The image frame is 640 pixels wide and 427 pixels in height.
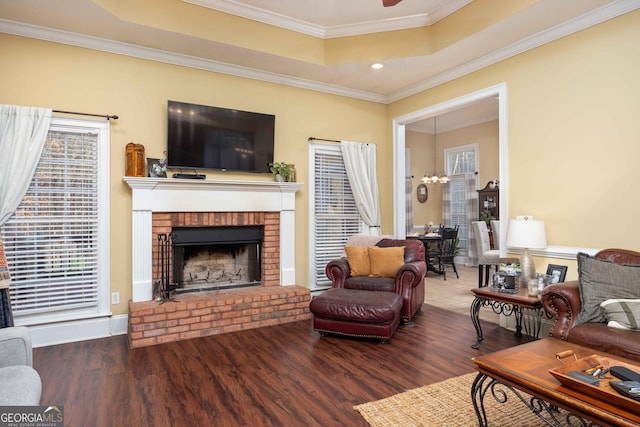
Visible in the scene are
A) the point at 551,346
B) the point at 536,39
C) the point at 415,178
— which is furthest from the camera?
the point at 415,178

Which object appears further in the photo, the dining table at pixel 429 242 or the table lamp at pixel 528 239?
the dining table at pixel 429 242

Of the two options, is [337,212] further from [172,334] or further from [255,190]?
[172,334]

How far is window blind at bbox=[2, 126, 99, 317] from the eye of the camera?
11.6ft

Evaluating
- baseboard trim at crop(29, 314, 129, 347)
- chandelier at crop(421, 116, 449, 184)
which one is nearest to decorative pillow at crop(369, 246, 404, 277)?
baseboard trim at crop(29, 314, 129, 347)

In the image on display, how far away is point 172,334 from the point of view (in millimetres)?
3699

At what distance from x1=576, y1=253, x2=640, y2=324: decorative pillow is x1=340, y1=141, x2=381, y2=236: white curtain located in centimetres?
304

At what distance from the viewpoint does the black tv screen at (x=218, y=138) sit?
165 inches

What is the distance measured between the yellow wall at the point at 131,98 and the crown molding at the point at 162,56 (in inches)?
2.3

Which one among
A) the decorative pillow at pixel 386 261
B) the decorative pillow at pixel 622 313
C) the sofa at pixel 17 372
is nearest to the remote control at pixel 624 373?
the decorative pillow at pixel 622 313

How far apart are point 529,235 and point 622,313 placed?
108cm

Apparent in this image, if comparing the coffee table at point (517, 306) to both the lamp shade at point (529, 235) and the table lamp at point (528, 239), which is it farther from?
the lamp shade at point (529, 235)

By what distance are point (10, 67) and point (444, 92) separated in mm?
4819

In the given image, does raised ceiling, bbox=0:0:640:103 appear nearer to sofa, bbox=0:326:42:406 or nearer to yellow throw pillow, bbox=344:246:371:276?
yellow throw pillow, bbox=344:246:371:276

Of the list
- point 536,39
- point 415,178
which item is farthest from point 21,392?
point 415,178
